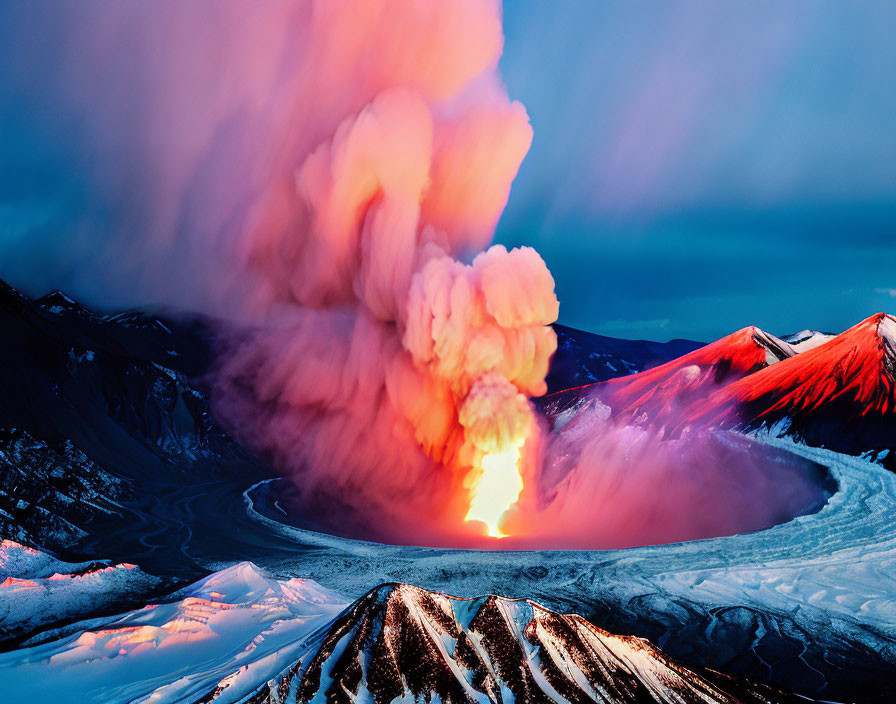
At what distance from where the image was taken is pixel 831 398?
62406mm

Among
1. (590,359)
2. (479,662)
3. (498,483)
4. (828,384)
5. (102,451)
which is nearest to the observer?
(479,662)

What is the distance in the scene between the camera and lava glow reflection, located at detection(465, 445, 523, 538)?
5978 centimetres

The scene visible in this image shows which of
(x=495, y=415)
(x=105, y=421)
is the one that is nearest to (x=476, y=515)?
(x=495, y=415)

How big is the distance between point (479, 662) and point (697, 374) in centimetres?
6464

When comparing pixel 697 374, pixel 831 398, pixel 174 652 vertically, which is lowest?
pixel 174 652

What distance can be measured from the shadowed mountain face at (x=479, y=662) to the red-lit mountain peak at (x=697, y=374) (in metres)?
51.8

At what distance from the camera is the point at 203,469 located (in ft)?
275

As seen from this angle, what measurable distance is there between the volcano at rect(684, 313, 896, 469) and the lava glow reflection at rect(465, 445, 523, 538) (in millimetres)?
20344

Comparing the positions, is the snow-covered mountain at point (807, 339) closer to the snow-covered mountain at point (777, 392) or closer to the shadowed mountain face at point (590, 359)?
the snow-covered mountain at point (777, 392)

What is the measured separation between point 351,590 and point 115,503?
35.0 meters

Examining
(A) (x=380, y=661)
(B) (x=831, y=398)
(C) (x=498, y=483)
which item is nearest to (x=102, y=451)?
(C) (x=498, y=483)

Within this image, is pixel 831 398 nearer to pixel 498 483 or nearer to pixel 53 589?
pixel 498 483

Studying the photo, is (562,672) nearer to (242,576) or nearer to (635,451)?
(242,576)

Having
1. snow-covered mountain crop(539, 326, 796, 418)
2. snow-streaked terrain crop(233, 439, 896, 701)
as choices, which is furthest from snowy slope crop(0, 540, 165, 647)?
snow-covered mountain crop(539, 326, 796, 418)
